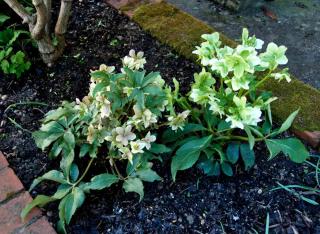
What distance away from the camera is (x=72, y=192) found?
1.60 metres

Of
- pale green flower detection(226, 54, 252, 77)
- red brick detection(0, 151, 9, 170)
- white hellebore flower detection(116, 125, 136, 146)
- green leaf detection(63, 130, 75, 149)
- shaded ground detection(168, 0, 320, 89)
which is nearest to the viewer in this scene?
pale green flower detection(226, 54, 252, 77)

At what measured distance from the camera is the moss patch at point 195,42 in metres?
1.87

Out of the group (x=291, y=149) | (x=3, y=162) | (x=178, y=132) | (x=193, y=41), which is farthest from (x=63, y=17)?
(x=291, y=149)

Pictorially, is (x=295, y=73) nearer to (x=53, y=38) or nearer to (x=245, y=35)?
(x=245, y=35)

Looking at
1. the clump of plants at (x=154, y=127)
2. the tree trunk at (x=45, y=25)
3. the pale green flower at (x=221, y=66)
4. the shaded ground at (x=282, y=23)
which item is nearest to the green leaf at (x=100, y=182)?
the clump of plants at (x=154, y=127)

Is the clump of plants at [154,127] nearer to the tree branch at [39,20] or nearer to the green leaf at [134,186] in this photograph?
the green leaf at [134,186]

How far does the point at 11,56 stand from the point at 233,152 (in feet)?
3.62

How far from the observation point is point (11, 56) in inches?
81.2

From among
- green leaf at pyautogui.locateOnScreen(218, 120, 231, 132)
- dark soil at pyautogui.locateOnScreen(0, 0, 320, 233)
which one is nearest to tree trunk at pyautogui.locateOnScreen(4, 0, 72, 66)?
dark soil at pyautogui.locateOnScreen(0, 0, 320, 233)

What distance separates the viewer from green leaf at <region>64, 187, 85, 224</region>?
1.54 m

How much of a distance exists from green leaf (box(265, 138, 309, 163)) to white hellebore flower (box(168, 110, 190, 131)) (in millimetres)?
313

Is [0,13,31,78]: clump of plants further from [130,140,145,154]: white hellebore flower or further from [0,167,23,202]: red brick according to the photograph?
[130,140,145,154]: white hellebore flower

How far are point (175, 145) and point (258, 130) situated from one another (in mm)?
316

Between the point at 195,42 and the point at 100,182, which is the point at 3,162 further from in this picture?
the point at 195,42
